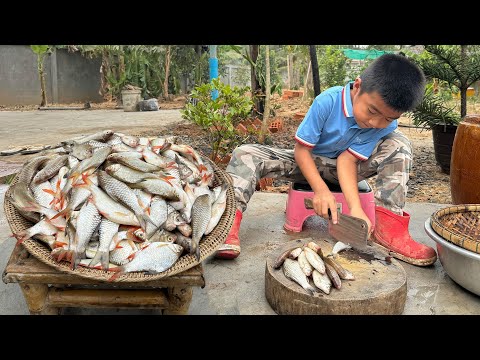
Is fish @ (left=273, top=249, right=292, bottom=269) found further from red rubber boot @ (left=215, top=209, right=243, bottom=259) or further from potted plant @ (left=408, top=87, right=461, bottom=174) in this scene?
potted plant @ (left=408, top=87, right=461, bottom=174)

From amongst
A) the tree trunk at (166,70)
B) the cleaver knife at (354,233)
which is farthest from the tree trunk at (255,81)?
the tree trunk at (166,70)

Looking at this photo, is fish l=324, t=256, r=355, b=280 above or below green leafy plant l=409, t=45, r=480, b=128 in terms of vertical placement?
below

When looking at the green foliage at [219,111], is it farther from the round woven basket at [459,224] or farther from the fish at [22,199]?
the fish at [22,199]

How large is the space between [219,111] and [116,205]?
3.71 m

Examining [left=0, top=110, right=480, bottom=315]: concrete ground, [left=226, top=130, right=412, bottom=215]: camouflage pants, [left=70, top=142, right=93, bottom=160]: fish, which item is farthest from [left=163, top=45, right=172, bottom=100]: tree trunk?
[left=70, top=142, right=93, bottom=160]: fish

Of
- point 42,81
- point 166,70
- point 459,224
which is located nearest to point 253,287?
point 459,224

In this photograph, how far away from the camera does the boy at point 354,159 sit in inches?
115

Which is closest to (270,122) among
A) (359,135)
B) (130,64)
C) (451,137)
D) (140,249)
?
(451,137)

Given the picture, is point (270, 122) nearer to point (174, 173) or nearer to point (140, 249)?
point (174, 173)

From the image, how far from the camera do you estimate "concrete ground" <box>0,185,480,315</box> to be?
257 centimetres

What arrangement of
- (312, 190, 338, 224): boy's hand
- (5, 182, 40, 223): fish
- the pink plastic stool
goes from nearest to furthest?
(5, 182, 40, 223): fish → (312, 190, 338, 224): boy's hand → the pink plastic stool

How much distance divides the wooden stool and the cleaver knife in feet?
3.16

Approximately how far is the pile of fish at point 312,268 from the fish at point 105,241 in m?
0.92

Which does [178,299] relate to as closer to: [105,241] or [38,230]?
[105,241]
